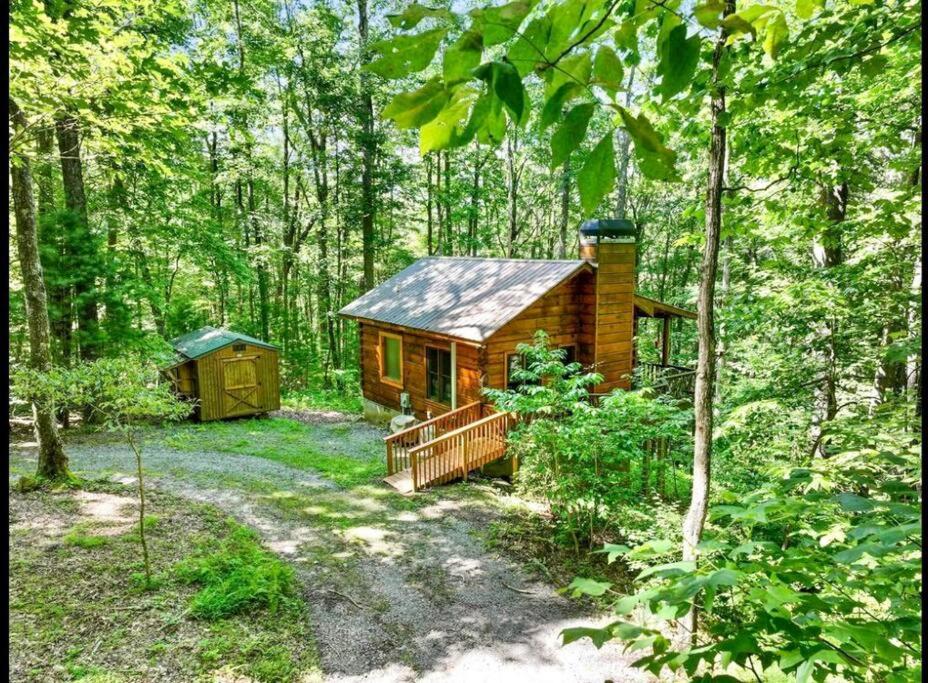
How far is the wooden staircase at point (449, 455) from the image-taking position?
33.4ft

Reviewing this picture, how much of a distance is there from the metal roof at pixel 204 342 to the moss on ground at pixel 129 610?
771 centimetres

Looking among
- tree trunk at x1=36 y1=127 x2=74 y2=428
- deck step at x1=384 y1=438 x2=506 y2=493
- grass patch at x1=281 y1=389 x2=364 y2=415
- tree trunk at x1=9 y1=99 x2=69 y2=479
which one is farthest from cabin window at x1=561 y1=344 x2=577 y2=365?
tree trunk at x1=36 y1=127 x2=74 y2=428

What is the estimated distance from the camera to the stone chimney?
12195 millimetres

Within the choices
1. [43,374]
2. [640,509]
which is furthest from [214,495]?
[640,509]

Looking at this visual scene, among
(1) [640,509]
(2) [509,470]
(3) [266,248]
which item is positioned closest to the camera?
(1) [640,509]

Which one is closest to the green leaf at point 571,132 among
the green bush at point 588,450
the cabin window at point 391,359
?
the green bush at point 588,450

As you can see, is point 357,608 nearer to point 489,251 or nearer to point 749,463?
point 749,463

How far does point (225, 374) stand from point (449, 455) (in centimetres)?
830

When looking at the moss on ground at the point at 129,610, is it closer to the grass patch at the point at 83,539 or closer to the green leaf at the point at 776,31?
the grass patch at the point at 83,539

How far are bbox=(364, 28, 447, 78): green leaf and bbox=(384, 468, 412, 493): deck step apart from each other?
31.7 ft

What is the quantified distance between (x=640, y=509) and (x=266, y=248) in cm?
1710

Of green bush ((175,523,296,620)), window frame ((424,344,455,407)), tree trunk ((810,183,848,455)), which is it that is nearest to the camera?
green bush ((175,523,296,620))

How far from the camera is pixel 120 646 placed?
4.78m

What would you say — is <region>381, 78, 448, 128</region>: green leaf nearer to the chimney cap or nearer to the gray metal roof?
the gray metal roof
